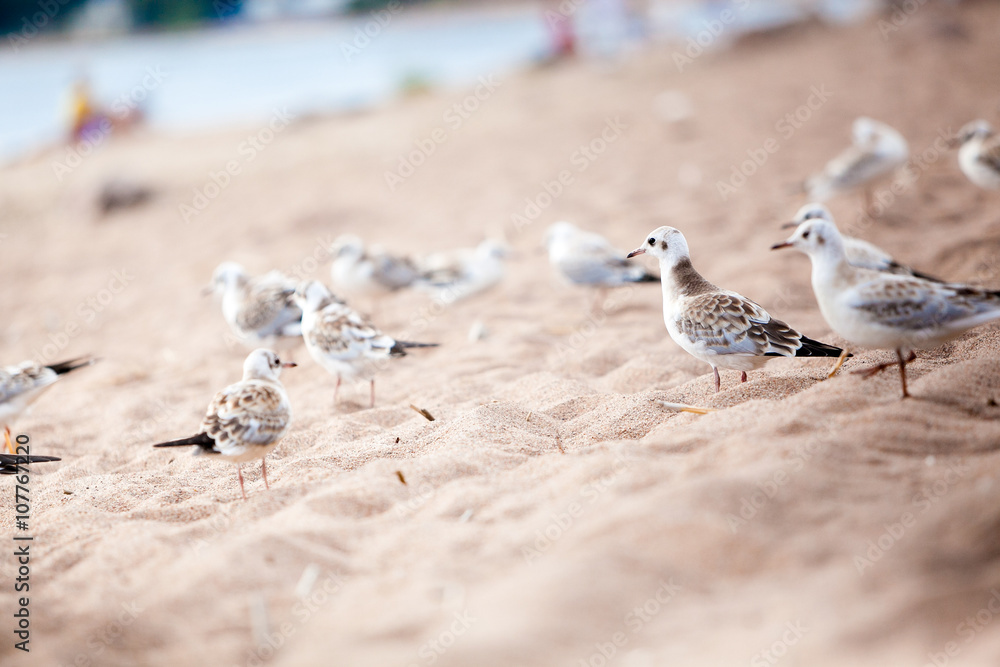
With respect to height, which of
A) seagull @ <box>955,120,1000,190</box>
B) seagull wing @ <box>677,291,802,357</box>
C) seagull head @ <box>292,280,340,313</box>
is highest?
seagull @ <box>955,120,1000,190</box>

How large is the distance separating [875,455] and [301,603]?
8.41ft

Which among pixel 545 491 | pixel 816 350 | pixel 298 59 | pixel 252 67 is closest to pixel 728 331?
pixel 816 350

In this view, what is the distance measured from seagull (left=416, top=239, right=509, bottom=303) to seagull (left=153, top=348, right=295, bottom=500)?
3.39m

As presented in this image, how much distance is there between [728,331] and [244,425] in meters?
2.81

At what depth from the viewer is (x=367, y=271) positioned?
24.8ft

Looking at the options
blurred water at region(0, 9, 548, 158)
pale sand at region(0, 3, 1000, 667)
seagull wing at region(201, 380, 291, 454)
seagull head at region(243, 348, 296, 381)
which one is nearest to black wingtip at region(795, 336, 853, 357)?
pale sand at region(0, 3, 1000, 667)

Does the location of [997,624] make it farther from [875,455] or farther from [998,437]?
[998,437]

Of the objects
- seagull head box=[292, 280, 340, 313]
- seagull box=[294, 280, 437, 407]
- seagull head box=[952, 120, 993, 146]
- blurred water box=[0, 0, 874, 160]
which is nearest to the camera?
seagull box=[294, 280, 437, 407]

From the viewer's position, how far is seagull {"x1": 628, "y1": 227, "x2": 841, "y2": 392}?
4.37m

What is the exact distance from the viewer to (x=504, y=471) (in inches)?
154

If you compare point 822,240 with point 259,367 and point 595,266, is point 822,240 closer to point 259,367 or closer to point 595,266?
Result: point 595,266

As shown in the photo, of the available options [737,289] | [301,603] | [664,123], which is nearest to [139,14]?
[664,123]

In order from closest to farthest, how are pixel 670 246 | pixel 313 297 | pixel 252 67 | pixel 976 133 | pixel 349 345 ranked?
pixel 670 246 < pixel 349 345 < pixel 313 297 < pixel 976 133 < pixel 252 67

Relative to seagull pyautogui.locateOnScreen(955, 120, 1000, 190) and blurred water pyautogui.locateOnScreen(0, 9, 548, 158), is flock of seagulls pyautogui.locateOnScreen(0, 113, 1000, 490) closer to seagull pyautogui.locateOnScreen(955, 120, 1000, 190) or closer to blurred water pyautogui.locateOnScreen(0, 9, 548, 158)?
seagull pyautogui.locateOnScreen(955, 120, 1000, 190)
